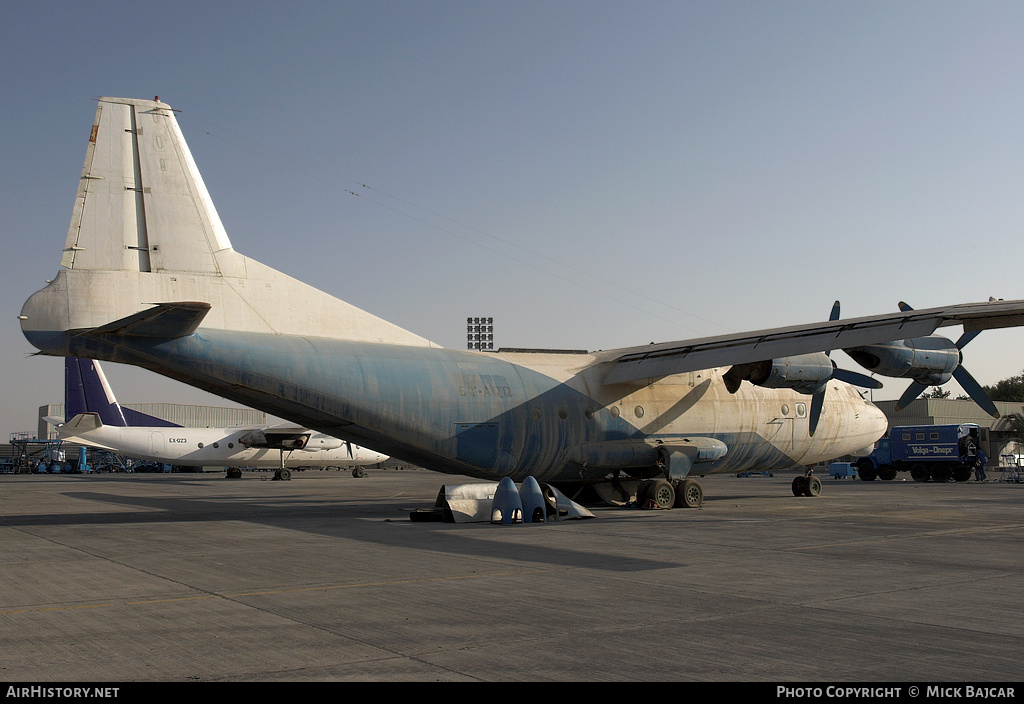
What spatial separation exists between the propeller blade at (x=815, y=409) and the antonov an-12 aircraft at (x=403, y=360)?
6.1 inches

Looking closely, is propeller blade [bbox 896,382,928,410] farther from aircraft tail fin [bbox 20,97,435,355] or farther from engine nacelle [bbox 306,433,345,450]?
engine nacelle [bbox 306,433,345,450]

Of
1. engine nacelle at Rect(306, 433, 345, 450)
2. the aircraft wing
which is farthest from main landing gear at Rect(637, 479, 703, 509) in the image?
engine nacelle at Rect(306, 433, 345, 450)

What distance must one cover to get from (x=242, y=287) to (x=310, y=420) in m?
3.05

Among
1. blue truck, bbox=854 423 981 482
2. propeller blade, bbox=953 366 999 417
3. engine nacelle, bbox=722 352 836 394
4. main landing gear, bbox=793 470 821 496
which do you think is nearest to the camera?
propeller blade, bbox=953 366 999 417

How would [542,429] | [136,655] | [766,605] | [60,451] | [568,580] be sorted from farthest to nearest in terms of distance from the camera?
[60,451], [542,429], [568,580], [766,605], [136,655]

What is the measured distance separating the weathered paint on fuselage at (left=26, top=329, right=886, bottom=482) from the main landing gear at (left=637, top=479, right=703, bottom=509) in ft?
3.91

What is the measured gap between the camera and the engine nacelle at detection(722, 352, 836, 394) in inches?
814

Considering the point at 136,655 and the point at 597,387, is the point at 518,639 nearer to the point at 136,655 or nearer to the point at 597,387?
the point at 136,655

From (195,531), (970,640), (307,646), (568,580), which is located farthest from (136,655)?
(195,531)

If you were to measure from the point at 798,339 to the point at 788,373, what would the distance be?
2.59m

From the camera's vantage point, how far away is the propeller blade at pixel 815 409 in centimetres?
2298

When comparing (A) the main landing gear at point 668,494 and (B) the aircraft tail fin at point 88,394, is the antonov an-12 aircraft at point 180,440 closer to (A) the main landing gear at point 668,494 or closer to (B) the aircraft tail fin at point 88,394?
(B) the aircraft tail fin at point 88,394

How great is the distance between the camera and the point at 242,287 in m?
16.3

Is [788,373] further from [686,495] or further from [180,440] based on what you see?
[180,440]
